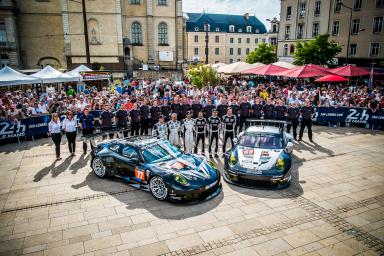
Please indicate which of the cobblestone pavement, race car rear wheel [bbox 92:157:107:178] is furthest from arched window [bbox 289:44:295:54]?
race car rear wheel [bbox 92:157:107:178]

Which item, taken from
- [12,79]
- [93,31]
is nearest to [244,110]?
[12,79]

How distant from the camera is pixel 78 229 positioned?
647 centimetres

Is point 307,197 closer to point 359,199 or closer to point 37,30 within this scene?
point 359,199

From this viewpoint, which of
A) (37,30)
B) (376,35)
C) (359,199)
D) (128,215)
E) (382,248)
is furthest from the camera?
(37,30)

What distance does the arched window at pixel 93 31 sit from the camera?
39031 mm

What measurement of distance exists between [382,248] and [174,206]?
472cm

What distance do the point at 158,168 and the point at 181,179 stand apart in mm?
800

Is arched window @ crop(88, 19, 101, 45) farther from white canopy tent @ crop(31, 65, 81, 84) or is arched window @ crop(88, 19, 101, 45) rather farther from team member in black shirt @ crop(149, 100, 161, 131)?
team member in black shirt @ crop(149, 100, 161, 131)

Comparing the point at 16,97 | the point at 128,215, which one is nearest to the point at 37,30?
the point at 16,97

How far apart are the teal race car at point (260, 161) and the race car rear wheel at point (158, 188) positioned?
2248 mm

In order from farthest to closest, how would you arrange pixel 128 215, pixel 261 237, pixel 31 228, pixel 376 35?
pixel 376 35 → pixel 128 215 → pixel 31 228 → pixel 261 237

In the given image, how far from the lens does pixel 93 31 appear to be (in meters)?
39.2

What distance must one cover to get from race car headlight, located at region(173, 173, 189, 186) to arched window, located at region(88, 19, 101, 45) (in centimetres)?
3692

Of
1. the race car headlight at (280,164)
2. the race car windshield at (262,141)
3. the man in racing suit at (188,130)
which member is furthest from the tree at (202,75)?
the race car headlight at (280,164)
